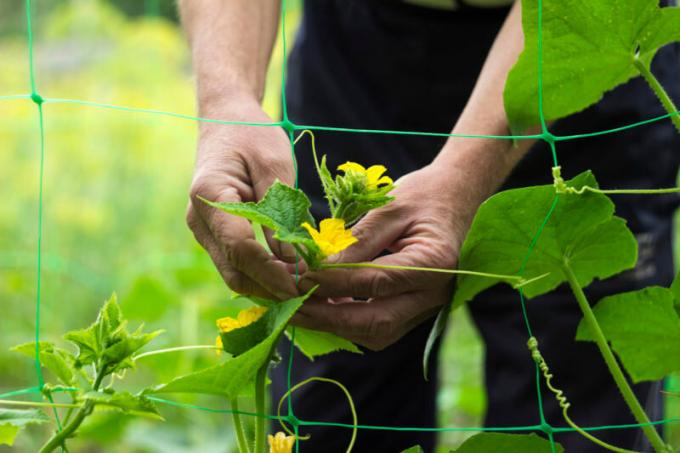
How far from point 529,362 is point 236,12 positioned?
1.92 ft

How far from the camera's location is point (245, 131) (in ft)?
2.54

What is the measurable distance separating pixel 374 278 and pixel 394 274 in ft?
0.05

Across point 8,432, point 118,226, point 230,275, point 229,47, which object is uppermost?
point 229,47

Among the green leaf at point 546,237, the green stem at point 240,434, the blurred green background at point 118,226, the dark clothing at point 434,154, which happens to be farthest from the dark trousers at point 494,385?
the green stem at point 240,434

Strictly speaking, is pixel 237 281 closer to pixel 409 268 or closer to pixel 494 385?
pixel 409 268

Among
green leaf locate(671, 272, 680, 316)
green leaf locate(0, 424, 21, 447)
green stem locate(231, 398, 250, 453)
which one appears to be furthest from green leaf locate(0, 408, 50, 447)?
green leaf locate(671, 272, 680, 316)

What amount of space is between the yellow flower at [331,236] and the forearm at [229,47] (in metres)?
0.21

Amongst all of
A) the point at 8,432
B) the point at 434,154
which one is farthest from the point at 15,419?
the point at 434,154

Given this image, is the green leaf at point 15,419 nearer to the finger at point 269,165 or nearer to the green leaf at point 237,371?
the green leaf at point 237,371

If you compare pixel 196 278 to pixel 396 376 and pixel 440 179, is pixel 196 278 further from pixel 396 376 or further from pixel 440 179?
pixel 440 179

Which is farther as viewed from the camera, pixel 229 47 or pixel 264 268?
pixel 229 47

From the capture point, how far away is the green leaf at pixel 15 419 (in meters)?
0.66

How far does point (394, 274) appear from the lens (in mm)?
699

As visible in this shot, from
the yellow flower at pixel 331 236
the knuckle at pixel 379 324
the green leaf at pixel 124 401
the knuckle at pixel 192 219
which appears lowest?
the green leaf at pixel 124 401
